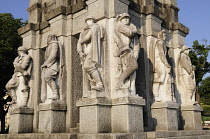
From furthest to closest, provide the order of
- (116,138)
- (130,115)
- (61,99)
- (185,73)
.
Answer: (185,73)
(61,99)
(130,115)
(116,138)

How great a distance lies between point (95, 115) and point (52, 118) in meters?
2.23

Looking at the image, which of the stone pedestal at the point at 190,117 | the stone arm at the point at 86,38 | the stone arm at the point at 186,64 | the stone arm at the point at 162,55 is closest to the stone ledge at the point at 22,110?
the stone arm at the point at 86,38

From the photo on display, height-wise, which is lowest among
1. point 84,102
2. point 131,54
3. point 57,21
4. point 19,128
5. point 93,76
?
point 19,128

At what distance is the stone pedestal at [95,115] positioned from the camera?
7.55m

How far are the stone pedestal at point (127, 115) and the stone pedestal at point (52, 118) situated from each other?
2.33 m

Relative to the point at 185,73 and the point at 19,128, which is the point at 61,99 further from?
the point at 185,73

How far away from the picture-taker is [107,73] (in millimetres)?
8273

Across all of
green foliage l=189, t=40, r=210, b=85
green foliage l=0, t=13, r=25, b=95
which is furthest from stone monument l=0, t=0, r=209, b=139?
green foliage l=189, t=40, r=210, b=85

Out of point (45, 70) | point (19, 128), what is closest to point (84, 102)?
point (45, 70)

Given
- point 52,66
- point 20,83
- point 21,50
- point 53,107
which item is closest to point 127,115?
point 53,107

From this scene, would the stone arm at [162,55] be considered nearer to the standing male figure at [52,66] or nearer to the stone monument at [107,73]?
the stone monument at [107,73]

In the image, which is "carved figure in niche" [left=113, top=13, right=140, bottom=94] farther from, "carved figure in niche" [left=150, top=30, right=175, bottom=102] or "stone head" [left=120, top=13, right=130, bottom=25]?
"carved figure in niche" [left=150, top=30, right=175, bottom=102]

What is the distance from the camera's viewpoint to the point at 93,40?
26.9 feet

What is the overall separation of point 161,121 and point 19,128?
5.53m
